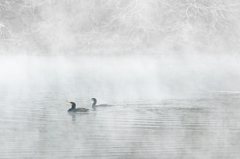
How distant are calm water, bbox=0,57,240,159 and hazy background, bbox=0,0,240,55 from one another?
772 cm

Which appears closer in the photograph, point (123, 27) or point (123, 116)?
point (123, 116)

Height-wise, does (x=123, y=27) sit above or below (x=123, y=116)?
above

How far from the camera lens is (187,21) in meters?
26.3

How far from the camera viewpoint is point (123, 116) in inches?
388

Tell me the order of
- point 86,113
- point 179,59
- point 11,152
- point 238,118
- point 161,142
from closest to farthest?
point 11,152
point 161,142
point 238,118
point 86,113
point 179,59

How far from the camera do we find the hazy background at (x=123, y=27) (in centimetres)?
2641

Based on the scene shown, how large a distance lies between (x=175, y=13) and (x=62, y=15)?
678 cm

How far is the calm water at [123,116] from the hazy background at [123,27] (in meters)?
7.72

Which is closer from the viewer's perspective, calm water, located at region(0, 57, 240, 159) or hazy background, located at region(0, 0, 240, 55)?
calm water, located at region(0, 57, 240, 159)

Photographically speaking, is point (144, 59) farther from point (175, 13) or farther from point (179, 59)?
point (175, 13)

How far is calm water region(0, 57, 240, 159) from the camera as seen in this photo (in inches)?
289

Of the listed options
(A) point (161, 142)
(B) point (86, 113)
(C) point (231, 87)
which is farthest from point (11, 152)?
(C) point (231, 87)

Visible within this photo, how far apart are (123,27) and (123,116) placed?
57.8 ft

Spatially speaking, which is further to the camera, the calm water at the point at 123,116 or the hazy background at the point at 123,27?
the hazy background at the point at 123,27
